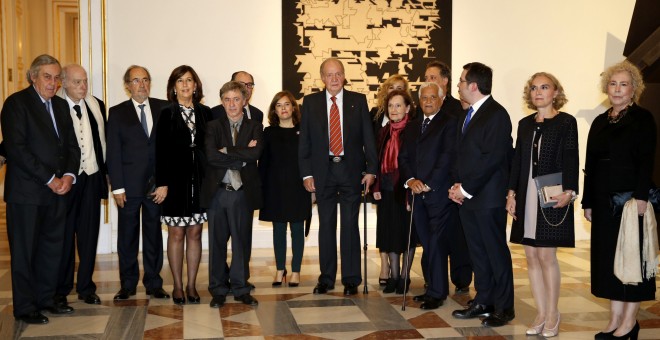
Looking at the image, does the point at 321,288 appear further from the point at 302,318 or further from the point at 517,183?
the point at 517,183

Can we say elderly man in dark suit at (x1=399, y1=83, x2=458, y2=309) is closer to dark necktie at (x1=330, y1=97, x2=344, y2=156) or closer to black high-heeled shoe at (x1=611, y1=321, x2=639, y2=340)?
dark necktie at (x1=330, y1=97, x2=344, y2=156)

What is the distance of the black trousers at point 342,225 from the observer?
5762 millimetres

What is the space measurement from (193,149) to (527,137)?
2.26m

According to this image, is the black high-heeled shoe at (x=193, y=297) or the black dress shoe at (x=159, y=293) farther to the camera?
the black dress shoe at (x=159, y=293)

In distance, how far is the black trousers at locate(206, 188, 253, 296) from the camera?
5.21 m

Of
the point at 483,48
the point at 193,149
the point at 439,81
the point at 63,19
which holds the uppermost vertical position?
the point at 63,19

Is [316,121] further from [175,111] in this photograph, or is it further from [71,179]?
[71,179]

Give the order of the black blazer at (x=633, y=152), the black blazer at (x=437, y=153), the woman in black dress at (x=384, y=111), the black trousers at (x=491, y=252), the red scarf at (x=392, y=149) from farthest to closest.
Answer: the woman in black dress at (x=384, y=111)
the red scarf at (x=392, y=149)
the black blazer at (x=437, y=153)
the black trousers at (x=491, y=252)
the black blazer at (x=633, y=152)

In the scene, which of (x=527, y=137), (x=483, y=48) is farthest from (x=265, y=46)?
(x=527, y=137)

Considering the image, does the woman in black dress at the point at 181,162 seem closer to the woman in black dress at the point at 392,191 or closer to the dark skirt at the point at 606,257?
the woman in black dress at the point at 392,191

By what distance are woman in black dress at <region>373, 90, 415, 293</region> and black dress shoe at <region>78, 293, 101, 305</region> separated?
6.95ft

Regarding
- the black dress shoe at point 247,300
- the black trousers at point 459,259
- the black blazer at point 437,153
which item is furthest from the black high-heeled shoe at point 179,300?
the black trousers at point 459,259

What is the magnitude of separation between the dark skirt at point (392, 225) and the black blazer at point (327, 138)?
0.85 feet

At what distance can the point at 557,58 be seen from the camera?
28.1 ft
